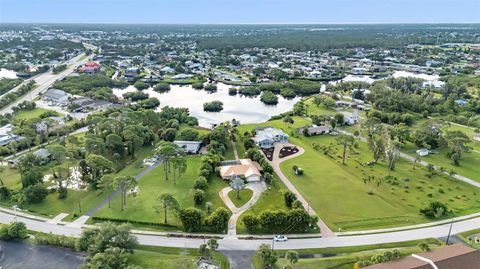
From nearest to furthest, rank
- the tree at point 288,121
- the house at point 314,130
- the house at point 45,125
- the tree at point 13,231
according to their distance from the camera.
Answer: the tree at point 13,231
the house at point 45,125
the house at point 314,130
the tree at point 288,121

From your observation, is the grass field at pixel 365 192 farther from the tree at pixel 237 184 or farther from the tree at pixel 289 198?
the tree at pixel 237 184

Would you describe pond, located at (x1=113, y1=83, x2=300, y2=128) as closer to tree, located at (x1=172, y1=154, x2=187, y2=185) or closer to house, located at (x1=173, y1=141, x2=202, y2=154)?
house, located at (x1=173, y1=141, x2=202, y2=154)

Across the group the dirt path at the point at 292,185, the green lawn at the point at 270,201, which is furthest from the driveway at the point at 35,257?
the dirt path at the point at 292,185

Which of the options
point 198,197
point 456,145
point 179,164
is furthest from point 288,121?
point 198,197

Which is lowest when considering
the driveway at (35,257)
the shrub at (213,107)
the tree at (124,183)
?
the shrub at (213,107)

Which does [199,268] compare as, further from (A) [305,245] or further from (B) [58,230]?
(B) [58,230]

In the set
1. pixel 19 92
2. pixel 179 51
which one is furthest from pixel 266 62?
pixel 19 92

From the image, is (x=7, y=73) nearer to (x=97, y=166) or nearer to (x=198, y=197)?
(x=97, y=166)

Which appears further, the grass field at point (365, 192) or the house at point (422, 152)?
the house at point (422, 152)
